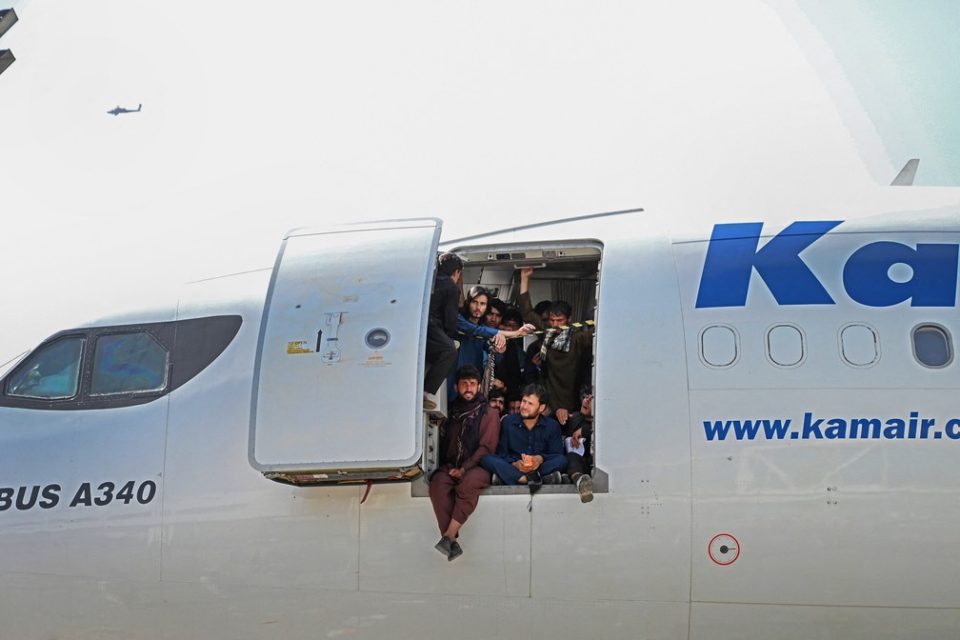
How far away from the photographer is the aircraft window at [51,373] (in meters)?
9.30

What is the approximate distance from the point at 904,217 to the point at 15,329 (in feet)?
24.6

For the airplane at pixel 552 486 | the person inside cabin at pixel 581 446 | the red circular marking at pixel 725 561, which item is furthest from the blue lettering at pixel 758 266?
the red circular marking at pixel 725 561

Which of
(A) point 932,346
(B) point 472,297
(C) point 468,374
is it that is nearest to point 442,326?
(C) point 468,374

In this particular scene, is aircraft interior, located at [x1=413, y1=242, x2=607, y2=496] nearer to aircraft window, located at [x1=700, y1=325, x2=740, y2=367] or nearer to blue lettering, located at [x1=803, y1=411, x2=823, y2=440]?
aircraft window, located at [x1=700, y1=325, x2=740, y2=367]

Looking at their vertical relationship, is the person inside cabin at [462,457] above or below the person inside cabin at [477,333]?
below

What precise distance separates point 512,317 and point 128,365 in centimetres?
347

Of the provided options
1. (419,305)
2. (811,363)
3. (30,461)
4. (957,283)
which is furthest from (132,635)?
(957,283)

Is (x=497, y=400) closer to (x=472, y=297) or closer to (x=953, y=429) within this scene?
(x=472, y=297)

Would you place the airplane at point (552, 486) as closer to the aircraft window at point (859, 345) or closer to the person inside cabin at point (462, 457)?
the aircraft window at point (859, 345)

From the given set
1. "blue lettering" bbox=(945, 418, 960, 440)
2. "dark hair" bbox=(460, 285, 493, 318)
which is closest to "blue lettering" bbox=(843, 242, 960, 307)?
"blue lettering" bbox=(945, 418, 960, 440)

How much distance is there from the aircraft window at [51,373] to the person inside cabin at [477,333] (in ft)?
10.4

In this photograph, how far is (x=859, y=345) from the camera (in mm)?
8500

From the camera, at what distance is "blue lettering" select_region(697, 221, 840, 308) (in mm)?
8727

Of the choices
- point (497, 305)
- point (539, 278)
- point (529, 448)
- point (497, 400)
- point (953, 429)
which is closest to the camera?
point (953, 429)
